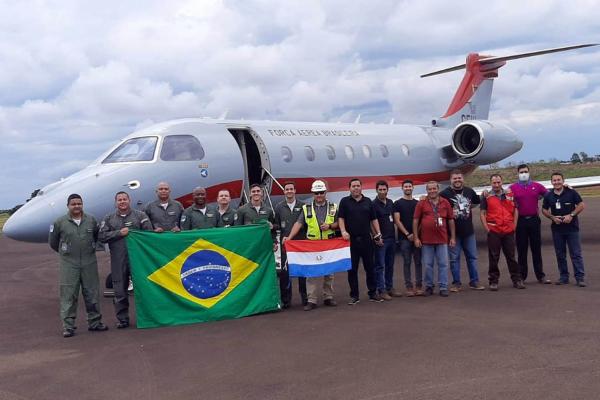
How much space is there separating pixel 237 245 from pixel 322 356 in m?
3.31

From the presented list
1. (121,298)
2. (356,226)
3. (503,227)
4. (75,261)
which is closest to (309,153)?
(356,226)

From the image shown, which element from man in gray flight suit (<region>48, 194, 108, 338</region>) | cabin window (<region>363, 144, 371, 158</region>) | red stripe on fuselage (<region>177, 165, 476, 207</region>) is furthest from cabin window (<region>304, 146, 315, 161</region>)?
man in gray flight suit (<region>48, 194, 108, 338</region>)

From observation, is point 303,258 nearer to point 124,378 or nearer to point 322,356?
point 322,356

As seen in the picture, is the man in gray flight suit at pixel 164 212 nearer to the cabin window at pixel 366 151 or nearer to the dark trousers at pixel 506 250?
the dark trousers at pixel 506 250

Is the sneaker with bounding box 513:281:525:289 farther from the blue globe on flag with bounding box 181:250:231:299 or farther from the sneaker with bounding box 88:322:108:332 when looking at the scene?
the sneaker with bounding box 88:322:108:332

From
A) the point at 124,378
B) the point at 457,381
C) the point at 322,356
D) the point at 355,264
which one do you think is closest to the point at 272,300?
the point at 355,264

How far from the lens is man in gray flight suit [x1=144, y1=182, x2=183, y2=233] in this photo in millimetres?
10250

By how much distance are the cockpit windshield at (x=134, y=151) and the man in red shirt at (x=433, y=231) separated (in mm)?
5572

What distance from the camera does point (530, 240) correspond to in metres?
11.2

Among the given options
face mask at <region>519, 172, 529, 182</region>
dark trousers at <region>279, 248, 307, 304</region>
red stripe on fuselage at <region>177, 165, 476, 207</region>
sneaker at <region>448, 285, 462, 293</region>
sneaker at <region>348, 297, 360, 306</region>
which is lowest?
sneaker at <region>448, 285, 462, 293</region>

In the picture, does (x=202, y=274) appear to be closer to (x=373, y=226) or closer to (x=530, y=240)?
(x=373, y=226)

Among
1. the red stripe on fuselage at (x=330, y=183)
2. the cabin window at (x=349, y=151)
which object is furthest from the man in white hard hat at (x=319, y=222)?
the cabin window at (x=349, y=151)

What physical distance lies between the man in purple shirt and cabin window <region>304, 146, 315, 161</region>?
6.07 m

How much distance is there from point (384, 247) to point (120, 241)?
408 centimetres
